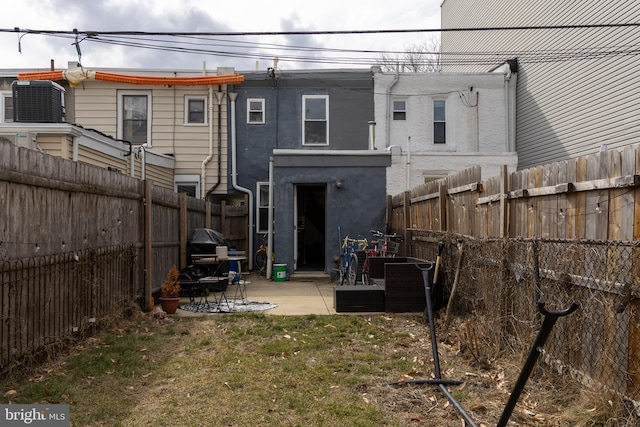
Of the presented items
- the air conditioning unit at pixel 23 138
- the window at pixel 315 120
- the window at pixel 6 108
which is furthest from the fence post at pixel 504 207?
the window at pixel 6 108

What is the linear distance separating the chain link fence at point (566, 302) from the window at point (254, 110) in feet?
34.1

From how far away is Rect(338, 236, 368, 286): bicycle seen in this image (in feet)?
39.1

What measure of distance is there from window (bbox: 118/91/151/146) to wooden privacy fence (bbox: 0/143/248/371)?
23.6 ft

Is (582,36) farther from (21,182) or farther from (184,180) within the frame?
(21,182)

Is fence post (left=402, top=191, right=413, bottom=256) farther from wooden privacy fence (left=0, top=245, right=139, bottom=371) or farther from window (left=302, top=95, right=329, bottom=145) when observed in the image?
window (left=302, top=95, right=329, bottom=145)

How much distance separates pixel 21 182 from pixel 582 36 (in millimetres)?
12872

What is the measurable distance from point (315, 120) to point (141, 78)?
4869 mm

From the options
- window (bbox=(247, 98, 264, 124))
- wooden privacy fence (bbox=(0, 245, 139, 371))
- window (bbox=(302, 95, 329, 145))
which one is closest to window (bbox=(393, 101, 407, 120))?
window (bbox=(302, 95, 329, 145))

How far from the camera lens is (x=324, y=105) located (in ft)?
53.6

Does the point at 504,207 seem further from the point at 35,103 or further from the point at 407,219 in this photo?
the point at 35,103

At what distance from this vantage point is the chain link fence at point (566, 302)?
147 inches

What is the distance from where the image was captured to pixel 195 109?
640 inches

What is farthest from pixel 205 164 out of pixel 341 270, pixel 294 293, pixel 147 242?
pixel 147 242

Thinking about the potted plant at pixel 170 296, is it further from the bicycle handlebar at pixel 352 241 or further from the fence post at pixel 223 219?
the fence post at pixel 223 219
